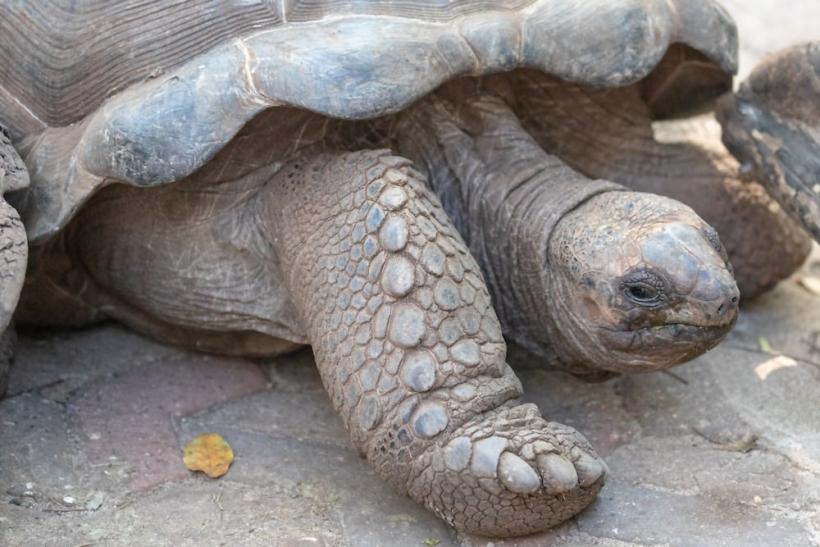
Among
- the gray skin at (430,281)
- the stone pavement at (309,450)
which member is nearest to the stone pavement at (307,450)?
the stone pavement at (309,450)

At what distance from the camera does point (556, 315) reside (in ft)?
8.70

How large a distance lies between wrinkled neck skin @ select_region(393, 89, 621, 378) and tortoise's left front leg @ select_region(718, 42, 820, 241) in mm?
667

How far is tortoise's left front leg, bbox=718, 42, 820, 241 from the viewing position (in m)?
3.02

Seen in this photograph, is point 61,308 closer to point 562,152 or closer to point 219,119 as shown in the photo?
point 219,119

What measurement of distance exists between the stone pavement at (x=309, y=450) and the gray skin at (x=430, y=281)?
0.42 feet

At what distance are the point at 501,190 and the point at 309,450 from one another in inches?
31.7

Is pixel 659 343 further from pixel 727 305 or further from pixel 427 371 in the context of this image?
pixel 427 371

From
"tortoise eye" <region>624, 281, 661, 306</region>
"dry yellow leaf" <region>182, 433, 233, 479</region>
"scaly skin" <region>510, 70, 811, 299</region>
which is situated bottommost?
"dry yellow leaf" <region>182, 433, 233, 479</region>

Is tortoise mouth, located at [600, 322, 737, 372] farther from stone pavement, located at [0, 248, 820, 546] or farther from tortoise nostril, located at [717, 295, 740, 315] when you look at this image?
stone pavement, located at [0, 248, 820, 546]

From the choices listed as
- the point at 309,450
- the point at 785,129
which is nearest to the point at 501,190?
the point at 309,450

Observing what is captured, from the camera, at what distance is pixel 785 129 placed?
10.3ft

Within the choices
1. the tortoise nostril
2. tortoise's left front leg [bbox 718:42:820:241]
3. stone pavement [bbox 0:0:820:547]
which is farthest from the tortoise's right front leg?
tortoise's left front leg [bbox 718:42:820:241]

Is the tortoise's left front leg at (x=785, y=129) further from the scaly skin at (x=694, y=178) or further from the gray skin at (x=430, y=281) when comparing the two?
the gray skin at (x=430, y=281)

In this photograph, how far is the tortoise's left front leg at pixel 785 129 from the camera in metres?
3.02
